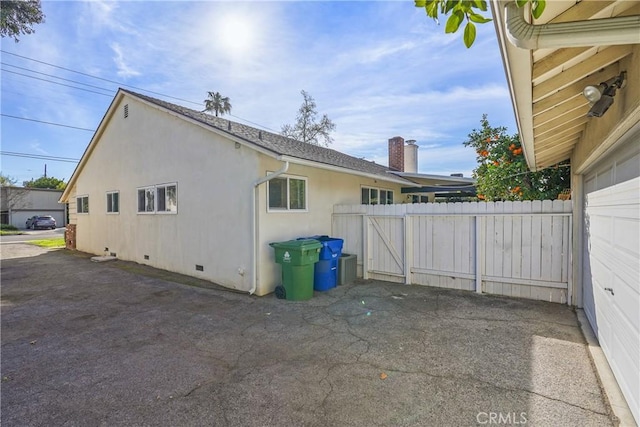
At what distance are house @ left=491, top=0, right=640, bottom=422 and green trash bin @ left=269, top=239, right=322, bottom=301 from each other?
409cm

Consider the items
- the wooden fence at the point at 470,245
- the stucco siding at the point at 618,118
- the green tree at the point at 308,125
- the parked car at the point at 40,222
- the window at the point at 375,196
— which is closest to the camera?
the stucco siding at the point at 618,118

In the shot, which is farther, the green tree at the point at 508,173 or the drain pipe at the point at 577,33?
the green tree at the point at 508,173

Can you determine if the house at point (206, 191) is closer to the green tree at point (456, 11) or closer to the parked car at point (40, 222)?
the green tree at point (456, 11)

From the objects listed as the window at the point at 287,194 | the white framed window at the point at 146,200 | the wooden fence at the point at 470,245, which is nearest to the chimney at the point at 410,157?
the wooden fence at the point at 470,245

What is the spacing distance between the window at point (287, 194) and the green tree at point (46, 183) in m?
52.5

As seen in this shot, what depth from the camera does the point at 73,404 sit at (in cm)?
290

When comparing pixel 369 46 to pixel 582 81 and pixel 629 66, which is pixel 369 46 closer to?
pixel 582 81

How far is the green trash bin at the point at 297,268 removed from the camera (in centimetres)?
610

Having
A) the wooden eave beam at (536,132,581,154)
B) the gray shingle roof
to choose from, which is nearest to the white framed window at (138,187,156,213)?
the gray shingle roof

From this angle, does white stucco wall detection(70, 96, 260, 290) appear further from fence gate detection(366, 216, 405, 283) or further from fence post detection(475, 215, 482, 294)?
fence post detection(475, 215, 482, 294)

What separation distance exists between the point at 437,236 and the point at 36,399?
6.85 metres

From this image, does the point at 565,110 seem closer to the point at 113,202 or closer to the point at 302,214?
the point at 302,214

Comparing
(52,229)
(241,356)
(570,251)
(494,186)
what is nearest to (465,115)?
(494,186)

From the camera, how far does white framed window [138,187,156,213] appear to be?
9515 mm
